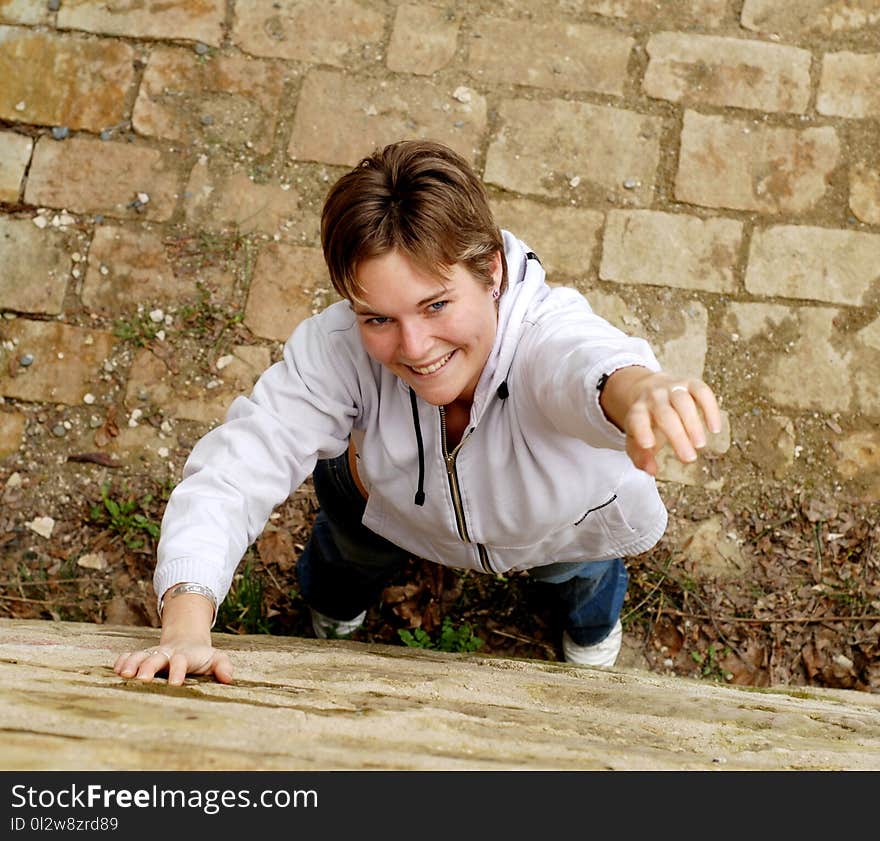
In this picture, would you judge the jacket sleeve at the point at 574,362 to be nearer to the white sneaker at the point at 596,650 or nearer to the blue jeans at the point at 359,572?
the blue jeans at the point at 359,572

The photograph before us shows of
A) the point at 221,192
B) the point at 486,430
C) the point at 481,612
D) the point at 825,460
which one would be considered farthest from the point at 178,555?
the point at 825,460

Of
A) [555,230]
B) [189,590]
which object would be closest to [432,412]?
[189,590]

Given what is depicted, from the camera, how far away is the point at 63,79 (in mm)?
3793

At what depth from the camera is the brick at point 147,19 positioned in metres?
3.87

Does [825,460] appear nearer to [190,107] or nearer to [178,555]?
[178,555]

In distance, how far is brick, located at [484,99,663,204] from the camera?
12.0 feet

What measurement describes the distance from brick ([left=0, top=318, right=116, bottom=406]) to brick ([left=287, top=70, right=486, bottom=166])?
1.11 metres

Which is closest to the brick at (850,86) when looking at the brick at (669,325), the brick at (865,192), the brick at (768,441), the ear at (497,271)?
the brick at (865,192)

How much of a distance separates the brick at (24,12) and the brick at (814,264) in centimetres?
310

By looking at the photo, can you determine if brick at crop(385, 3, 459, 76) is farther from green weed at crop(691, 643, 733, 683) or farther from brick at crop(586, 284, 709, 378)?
green weed at crop(691, 643, 733, 683)

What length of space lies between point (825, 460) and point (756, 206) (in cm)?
104

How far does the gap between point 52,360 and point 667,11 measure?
290 cm

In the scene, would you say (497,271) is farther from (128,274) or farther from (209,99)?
(209,99)
